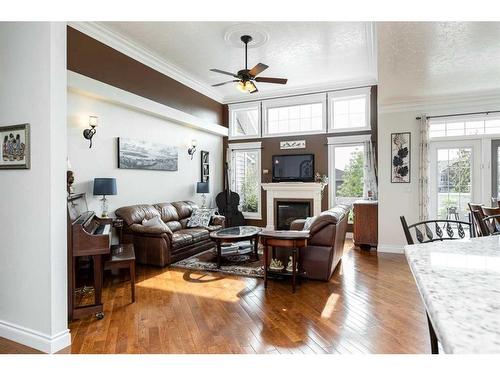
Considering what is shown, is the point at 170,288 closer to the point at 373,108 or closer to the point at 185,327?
the point at 185,327

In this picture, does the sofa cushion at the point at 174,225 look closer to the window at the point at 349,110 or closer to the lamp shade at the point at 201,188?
the lamp shade at the point at 201,188

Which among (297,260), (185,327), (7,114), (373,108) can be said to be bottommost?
(185,327)

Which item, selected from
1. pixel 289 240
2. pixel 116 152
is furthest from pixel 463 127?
pixel 116 152

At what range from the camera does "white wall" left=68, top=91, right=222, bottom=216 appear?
4.46 metres

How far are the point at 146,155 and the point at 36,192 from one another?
338 cm

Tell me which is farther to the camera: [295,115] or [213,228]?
[295,115]

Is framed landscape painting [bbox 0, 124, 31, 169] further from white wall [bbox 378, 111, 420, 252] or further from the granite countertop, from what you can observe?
white wall [bbox 378, 111, 420, 252]

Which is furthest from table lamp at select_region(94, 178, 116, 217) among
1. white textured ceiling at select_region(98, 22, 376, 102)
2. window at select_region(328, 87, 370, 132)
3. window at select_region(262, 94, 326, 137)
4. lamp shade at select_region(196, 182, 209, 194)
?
window at select_region(328, 87, 370, 132)

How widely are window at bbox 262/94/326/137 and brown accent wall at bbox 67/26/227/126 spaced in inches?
63.4

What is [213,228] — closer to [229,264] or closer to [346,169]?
[229,264]

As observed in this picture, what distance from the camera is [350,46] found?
5070 millimetres

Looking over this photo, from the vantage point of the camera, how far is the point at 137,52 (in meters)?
5.28
